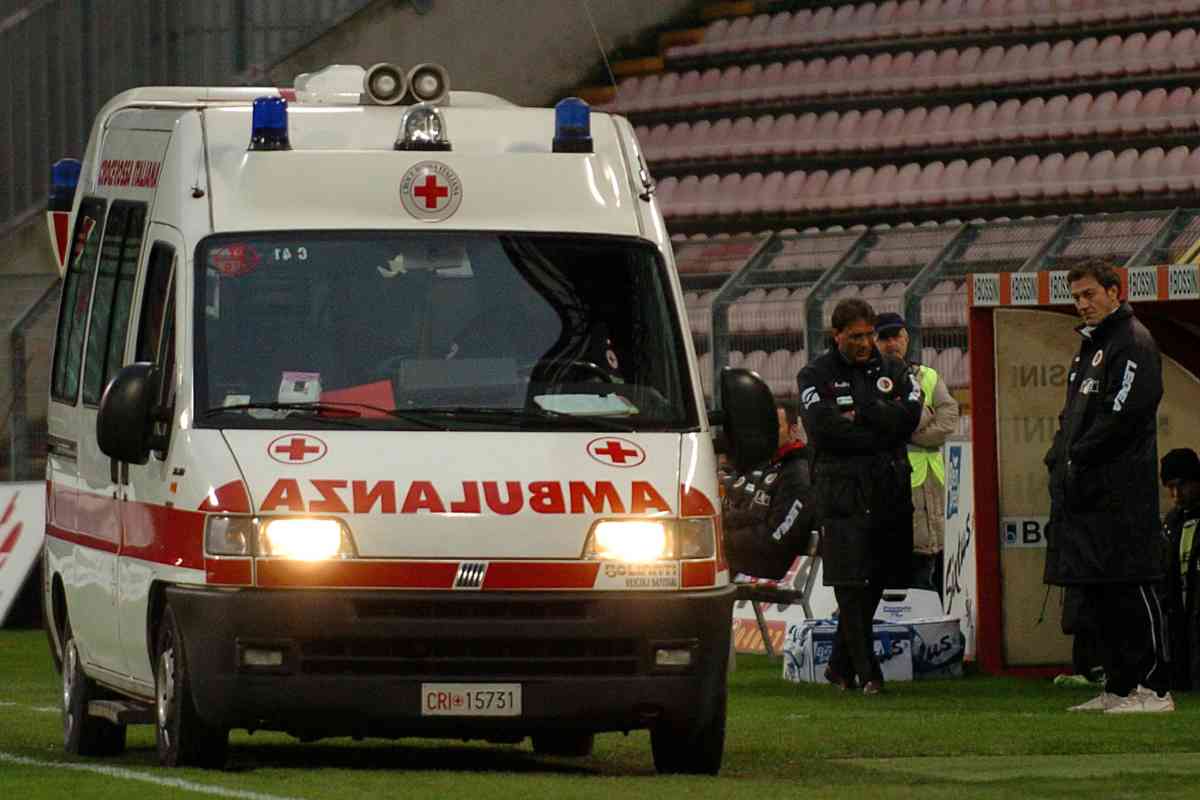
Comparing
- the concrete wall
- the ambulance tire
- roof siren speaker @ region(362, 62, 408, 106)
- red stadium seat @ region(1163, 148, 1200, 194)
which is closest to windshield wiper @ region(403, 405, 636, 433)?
the ambulance tire

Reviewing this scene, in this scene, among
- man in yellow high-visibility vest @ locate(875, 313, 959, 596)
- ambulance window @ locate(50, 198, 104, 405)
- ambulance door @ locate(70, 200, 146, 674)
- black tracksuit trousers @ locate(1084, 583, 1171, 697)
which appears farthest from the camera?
man in yellow high-visibility vest @ locate(875, 313, 959, 596)

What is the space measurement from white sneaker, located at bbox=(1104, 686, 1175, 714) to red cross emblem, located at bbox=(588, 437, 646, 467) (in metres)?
3.80

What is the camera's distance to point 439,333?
9.40 m

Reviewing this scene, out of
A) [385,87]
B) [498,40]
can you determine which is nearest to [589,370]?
[385,87]

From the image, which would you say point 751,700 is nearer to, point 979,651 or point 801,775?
point 979,651

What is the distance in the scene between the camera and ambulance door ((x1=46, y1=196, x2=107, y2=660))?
10586mm

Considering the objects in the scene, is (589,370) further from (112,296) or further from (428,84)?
(112,296)

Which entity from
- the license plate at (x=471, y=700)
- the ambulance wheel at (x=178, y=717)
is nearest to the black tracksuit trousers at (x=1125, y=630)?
the license plate at (x=471, y=700)

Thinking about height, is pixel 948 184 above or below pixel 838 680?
above

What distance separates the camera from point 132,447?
30.1 feet

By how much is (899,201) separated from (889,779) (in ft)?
54.6

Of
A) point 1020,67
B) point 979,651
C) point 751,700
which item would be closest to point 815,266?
point 1020,67

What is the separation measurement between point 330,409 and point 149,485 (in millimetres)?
722

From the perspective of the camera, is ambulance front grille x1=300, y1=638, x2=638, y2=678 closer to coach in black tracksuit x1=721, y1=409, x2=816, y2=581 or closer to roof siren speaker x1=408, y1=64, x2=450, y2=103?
roof siren speaker x1=408, y1=64, x2=450, y2=103
